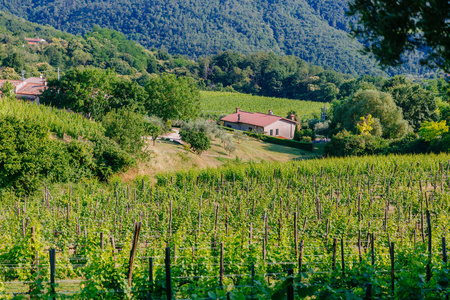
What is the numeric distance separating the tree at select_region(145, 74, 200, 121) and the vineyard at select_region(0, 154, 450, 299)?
16.4 meters

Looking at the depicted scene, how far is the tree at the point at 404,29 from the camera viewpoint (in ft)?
18.1

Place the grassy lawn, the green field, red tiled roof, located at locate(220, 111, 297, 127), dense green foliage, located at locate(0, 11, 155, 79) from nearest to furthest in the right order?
the grassy lawn, red tiled roof, located at locate(220, 111, 297, 127), the green field, dense green foliage, located at locate(0, 11, 155, 79)

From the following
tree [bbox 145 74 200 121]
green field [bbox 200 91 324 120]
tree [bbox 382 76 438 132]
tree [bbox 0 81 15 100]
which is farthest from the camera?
green field [bbox 200 91 324 120]

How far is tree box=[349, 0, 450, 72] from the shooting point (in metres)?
5.52

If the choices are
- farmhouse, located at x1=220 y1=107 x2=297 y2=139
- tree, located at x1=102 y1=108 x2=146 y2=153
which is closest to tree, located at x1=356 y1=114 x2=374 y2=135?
farmhouse, located at x1=220 y1=107 x2=297 y2=139

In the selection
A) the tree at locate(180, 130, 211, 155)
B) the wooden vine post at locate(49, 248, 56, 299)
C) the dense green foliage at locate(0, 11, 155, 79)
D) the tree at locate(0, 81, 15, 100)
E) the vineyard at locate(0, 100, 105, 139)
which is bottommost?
the wooden vine post at locate(49, 248, 56, 299)

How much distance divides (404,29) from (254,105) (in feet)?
240

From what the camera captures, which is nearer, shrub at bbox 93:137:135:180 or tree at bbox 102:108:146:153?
shrub at bbox 93:137:135:180

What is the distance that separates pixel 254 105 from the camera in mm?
78750

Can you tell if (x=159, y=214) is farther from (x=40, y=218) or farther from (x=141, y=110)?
(x=141, y=110)

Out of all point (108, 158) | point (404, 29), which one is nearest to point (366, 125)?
point (108, 158)

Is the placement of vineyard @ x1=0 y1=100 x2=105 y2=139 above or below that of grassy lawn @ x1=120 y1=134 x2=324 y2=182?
above

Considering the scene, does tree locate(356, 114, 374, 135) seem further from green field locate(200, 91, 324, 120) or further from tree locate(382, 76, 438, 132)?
green field locate(200, 91, 324, 120)

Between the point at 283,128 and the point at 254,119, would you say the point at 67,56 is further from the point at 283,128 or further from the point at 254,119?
the point at 283,128
